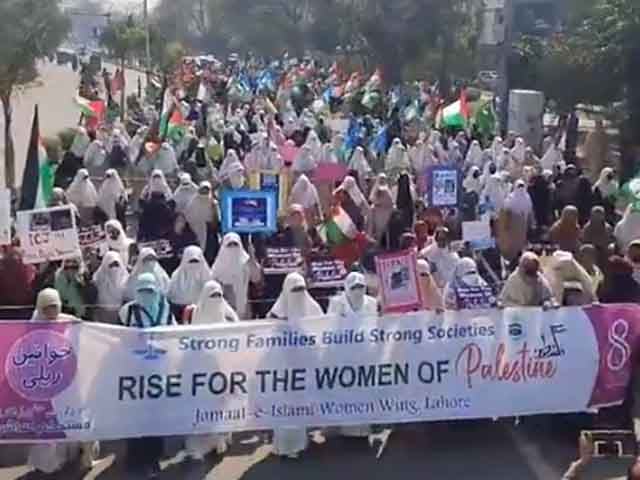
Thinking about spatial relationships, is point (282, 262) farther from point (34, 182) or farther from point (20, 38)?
point (20, 38)

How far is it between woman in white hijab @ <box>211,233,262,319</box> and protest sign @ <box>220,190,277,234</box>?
1.37 meters

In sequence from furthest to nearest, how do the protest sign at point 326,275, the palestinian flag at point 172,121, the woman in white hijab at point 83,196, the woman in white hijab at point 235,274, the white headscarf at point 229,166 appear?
the palestinian flag at point 172,121
the white headscarf at point 229,166
the woman in white hijab at point 83,196
the woman in white hijab at point 235,274
the protest sign at point 326,275

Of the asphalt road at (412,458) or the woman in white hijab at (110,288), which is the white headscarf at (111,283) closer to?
the woman in white hijab at (110,288)

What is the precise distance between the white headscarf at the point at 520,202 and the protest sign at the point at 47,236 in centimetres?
575

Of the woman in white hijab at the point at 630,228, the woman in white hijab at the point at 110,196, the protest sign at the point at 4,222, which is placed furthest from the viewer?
the woman in white hijab at the point at 110,196

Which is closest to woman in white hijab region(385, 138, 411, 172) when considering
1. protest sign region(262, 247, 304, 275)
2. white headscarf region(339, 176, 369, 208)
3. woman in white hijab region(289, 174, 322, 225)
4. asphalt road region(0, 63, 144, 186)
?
woman in white hijab region(289, 174, 322, 225)

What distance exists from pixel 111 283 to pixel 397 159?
11.6m

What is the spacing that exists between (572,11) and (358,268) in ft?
73.8

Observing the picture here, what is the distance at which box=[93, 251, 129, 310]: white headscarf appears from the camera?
10062 millimetres

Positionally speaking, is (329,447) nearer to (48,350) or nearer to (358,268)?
(48,350)

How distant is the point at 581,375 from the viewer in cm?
889

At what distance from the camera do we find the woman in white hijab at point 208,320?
28.9 feet

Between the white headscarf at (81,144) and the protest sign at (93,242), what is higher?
the white headscarf at (81,144)

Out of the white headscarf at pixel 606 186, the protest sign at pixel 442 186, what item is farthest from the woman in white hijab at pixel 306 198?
the white headscarf at pixel 606 186
